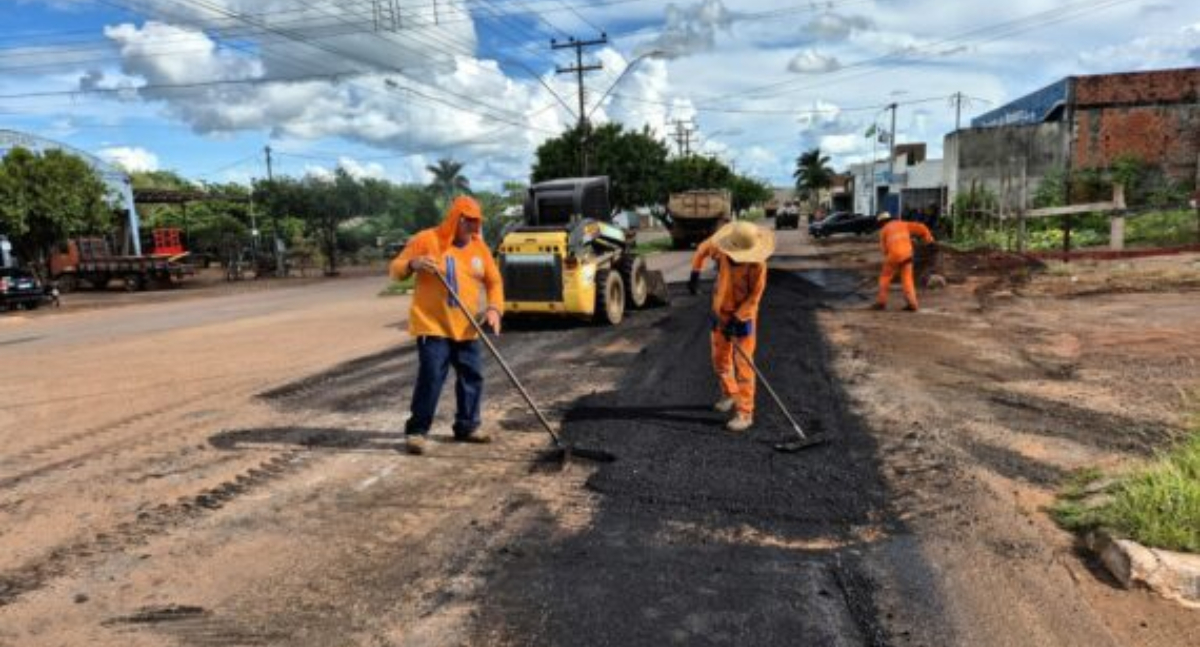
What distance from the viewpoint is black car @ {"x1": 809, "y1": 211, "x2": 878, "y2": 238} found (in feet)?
140

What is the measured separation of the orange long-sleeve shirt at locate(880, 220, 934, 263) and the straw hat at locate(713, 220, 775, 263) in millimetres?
6818

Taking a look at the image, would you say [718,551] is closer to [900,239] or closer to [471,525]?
[471,525]

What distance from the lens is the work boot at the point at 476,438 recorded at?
237 inches

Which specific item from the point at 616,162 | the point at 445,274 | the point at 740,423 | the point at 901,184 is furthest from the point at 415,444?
the point at 901,184

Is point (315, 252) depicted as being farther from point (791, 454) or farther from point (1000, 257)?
point (791, 454)

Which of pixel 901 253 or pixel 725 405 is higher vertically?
pixel 901 253

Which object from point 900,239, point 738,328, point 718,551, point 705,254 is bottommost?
point 718,551

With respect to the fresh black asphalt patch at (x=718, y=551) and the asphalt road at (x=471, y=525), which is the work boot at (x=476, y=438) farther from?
the fresh black asphalt patch at (x=718, y=551)

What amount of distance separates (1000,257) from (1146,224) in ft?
25.9

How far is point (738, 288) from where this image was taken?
20.6 feet

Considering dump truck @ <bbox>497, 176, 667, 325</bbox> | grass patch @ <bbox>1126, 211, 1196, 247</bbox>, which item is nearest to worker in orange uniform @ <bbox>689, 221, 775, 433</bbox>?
dump truck @ <bbox>497, 176, 667, 325</bbox>

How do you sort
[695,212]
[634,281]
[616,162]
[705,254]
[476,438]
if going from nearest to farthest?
[476,438] → [705,254] → [634,281] → [695,212] → [616,162]

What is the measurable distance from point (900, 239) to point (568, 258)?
5.07 m

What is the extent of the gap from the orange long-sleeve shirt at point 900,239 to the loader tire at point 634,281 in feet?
12.9
